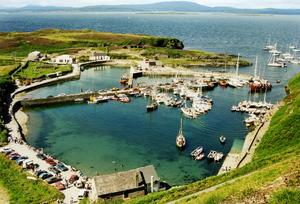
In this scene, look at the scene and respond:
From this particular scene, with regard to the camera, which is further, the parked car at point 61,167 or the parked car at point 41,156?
the parked car at point 41,156

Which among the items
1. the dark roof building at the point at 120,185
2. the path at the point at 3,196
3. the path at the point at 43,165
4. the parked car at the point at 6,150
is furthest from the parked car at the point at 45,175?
the parked car at the point at 6,150

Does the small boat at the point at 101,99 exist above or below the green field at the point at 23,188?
below

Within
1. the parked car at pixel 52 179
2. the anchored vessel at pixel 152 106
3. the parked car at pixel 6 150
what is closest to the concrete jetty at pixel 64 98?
the anchored vessel at pixel 152 106

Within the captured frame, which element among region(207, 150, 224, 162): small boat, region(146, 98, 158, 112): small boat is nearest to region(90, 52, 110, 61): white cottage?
region(146, 98, 158, 112): small boat

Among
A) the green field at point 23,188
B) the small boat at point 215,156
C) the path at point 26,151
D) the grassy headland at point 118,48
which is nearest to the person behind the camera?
the green field at point 23,188

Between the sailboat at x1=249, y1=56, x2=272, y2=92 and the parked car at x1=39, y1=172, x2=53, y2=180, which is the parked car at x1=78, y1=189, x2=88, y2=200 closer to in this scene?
the parked car at x1=39, y1=172, x2=53, y2=180

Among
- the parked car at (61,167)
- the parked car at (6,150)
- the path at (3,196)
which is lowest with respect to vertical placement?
the parked car at (61,167)

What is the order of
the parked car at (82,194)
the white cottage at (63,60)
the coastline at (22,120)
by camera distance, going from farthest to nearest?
the white cottage at (63,60) → the coastline at (22,120) → the parked car at (82,194)

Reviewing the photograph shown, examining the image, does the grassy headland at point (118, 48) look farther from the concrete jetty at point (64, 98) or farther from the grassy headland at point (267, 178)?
the grassy headland at point (267, 178)
